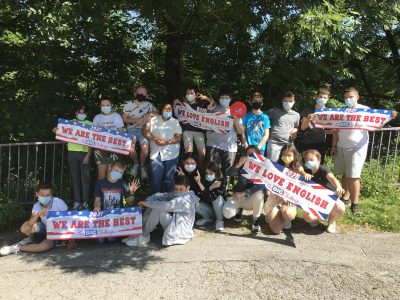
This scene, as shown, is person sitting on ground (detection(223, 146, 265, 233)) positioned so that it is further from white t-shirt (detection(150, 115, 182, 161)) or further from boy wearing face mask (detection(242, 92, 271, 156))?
white t-shirt (detection(150, 115, 182, 161))

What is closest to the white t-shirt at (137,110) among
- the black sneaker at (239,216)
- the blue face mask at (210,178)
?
the blue face mask at (210,178)

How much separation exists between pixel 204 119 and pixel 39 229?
10.1ft

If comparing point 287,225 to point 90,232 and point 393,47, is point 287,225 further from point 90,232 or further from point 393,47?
point 393,47

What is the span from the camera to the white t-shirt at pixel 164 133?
695cm

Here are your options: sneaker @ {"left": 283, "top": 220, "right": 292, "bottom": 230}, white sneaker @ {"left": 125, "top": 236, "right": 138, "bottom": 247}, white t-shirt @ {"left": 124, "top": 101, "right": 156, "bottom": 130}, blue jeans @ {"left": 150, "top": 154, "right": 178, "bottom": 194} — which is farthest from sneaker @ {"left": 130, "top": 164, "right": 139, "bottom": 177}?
sneaker @ {"left": 283, "top": 220, "right": 292, "bottom": 230}

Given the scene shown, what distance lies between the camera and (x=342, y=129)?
701 cm

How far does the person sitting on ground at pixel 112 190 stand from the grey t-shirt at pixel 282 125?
95.6 inches

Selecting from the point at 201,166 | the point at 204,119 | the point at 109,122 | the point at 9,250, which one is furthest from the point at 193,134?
the point at 9,250

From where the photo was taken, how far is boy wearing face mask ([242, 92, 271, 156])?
691 cm

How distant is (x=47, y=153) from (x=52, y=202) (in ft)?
5.45

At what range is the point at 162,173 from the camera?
7004 millimetres

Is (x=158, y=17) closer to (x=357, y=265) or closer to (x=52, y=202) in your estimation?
(x=52, y=202)

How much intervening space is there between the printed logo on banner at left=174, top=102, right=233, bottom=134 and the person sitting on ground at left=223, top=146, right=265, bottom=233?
57 cm

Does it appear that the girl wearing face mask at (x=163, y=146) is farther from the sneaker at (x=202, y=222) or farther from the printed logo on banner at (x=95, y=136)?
the sneaker at (x=202, y=222)
